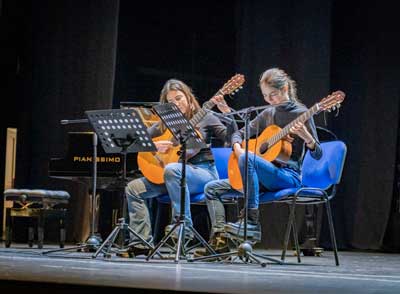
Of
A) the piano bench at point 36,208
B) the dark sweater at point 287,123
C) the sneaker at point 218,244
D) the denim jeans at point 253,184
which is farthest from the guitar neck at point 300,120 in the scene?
the piano bench at point 36,208

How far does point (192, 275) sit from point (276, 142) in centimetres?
171

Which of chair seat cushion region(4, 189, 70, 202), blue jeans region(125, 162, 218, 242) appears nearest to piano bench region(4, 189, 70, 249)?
chair seat cushion region(4, 189, 70, 202)

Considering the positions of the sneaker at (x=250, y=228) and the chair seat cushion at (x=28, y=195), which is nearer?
the sneaker at (x=250, y=228)

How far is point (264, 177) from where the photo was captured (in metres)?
5.31

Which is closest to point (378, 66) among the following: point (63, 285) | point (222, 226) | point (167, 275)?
point (222, 226)

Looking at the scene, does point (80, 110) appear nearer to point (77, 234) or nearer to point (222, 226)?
point (77, 234)

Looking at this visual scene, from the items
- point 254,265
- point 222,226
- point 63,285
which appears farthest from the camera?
point 222,226

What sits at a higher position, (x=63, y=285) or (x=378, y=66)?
(x=378, y=66)

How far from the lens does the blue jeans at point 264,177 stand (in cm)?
519

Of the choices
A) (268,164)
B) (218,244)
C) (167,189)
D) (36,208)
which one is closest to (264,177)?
(268,164)

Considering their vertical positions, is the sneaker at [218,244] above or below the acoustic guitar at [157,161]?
below

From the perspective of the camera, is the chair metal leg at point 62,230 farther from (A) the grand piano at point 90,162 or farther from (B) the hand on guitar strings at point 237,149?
(B) the hand on guitar strings at point 237,149

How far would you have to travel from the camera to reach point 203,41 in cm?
837

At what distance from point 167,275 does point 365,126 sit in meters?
4.34
